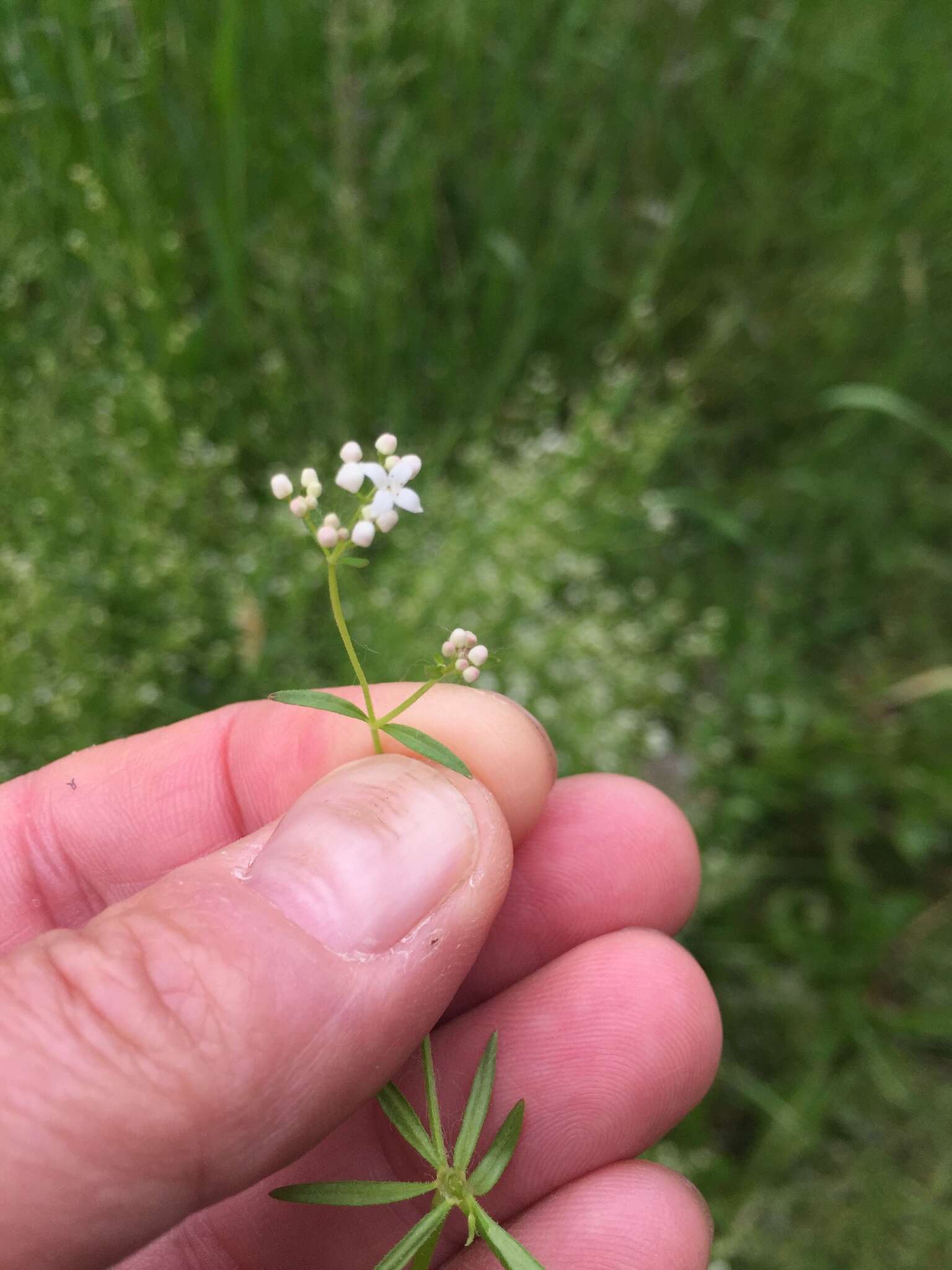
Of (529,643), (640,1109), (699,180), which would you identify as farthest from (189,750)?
(699,180)

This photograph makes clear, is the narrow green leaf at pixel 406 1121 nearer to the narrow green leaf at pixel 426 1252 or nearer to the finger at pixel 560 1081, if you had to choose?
the narrow green leaf at pixel 426 1252

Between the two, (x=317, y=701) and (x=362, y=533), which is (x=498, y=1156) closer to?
(x=317, y=701)

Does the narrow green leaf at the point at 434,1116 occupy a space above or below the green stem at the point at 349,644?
below

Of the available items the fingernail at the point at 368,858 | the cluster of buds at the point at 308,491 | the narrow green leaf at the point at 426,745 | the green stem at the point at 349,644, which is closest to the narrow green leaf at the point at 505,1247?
the fingernail at the point at 368,858

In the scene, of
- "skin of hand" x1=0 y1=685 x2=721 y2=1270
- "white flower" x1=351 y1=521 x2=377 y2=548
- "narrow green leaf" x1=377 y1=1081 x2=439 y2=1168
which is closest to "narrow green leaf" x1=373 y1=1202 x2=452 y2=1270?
"narrow green leaf" x1=377 y1=1081 x2=439 y2=1168

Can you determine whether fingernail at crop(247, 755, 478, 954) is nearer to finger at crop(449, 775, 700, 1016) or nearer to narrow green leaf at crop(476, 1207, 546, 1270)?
narrow green leaf at crop(476, 1207, 546, 1270)

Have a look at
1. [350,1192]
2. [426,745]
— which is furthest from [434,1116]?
[426,745]
